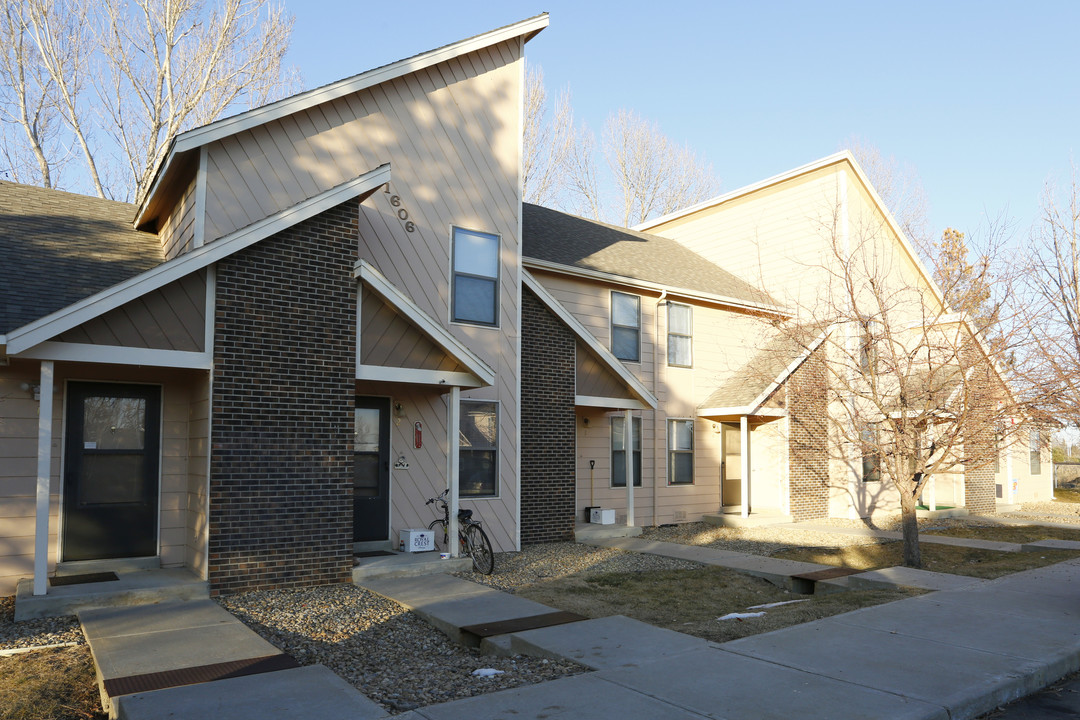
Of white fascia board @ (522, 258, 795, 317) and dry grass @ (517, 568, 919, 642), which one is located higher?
white fascia board @ (522, 258, 795, 317)

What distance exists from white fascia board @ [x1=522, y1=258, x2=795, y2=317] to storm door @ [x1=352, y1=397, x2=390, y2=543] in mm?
4243

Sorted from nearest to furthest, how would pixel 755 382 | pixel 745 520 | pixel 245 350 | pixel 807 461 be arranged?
pixel 245 350 → pixel 745 520 → pixel 755 382 → pixel 807 461

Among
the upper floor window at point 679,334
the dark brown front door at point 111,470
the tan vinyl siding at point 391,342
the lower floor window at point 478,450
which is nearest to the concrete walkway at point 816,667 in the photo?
the tan vinyl siding at point 391,342

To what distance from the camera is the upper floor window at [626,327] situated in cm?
1576

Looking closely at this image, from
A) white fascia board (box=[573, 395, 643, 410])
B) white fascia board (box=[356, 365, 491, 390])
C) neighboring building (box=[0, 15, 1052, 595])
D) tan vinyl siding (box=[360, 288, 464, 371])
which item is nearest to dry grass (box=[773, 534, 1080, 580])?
neighboring building (box=[0, 15, 1052, 595])

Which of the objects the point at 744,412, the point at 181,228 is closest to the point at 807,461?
the point at 744,412

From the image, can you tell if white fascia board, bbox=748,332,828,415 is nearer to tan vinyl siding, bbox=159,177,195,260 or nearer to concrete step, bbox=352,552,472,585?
concrete step, bbox=352,552,472,585

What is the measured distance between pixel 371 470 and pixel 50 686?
5.50 metres

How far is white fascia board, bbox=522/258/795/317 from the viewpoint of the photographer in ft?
46.8

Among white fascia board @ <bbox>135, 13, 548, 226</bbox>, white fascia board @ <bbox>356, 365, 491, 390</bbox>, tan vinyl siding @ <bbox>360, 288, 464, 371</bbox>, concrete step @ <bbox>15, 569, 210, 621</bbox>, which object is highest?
white fascia board @ <bbox>135, 13, 548, 226</bbox>

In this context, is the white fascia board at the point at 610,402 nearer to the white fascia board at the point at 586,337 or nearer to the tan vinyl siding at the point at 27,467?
the white fascia board at the point at 586,337

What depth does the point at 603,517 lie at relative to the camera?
1440 cm

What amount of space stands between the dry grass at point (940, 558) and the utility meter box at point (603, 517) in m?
3.03

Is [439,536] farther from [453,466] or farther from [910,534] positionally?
[910,534]
